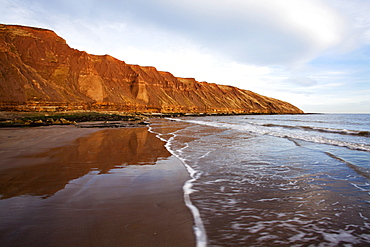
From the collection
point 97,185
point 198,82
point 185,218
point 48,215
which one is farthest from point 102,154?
point 198,82

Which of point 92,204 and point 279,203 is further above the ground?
point 279,203

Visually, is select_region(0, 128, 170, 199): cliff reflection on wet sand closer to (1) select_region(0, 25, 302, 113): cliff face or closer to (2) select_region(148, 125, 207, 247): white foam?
(2) select_region(148, 125, 207, 247): white foam

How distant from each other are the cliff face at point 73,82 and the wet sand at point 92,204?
44.1 metres

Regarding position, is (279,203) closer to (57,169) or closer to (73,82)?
(57,169)

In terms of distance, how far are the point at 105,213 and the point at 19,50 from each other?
227ft

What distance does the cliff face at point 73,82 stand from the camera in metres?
44.2

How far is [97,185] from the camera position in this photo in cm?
426

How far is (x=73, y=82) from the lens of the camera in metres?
62.0

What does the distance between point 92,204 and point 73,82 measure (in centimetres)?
6769

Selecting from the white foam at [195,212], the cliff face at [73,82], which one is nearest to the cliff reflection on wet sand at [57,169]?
the white foam at [195,212]

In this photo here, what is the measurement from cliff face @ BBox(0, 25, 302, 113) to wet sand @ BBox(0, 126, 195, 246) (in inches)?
1737

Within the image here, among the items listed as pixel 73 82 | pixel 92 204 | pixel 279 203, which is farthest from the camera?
pixel 73 82

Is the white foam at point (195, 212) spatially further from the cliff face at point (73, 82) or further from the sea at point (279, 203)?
the cliff face at point (73, 82)

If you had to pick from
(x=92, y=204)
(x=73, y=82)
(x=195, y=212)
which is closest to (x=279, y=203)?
(x=195, y=212)
